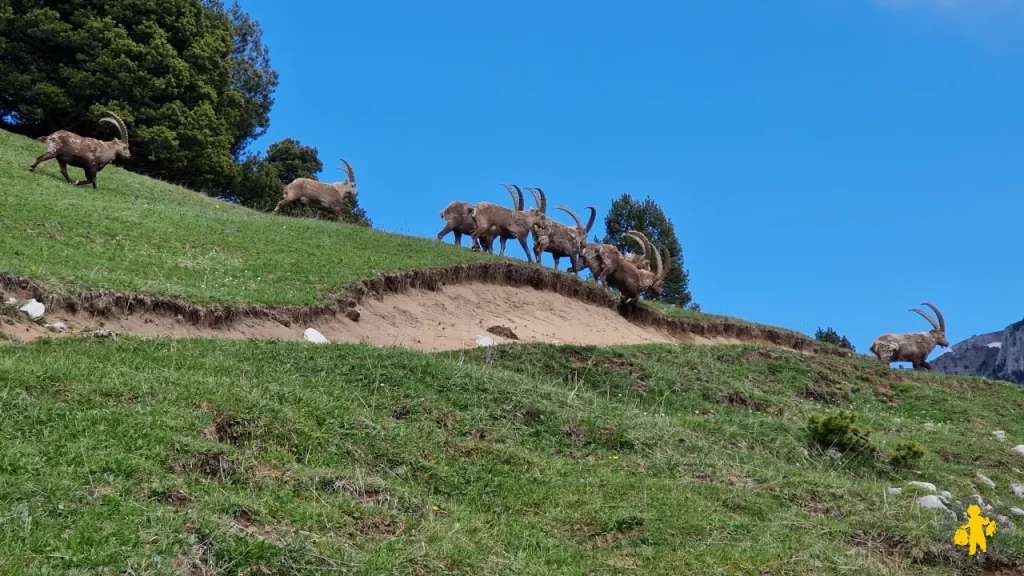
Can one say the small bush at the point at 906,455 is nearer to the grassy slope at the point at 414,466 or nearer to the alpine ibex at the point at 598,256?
the grassy slope at the point at 414,466

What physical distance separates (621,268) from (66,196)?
42.6 ft

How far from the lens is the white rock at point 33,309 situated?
465 inches

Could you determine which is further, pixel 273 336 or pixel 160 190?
pixel 160 190

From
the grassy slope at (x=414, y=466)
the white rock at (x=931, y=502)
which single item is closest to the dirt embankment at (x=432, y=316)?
the grassy slope at (x=414, y=466)

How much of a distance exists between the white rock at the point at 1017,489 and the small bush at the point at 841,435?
1699 millimetres

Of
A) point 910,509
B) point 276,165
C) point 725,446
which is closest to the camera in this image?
point 910,509

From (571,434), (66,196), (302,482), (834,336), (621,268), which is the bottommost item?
(302,482)

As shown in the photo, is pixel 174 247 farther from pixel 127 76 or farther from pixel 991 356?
pixel 991 356

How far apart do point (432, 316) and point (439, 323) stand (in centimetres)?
31

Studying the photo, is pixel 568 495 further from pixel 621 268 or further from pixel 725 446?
pixel 621 268

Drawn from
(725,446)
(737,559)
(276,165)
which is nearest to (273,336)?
(725,446)

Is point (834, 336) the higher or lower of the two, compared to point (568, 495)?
higher

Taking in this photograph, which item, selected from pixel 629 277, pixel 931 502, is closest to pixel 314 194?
Result: pixel 629 277

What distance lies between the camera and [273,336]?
13867mm
